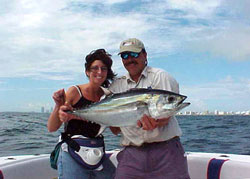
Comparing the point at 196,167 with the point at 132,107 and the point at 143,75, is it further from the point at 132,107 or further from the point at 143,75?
the point at 132,107

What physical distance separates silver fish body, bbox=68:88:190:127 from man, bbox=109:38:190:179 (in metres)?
0.37

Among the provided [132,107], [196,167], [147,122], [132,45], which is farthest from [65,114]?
[196,167]

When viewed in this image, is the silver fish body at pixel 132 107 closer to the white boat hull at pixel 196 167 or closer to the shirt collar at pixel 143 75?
the shirt collar at pixel 143 75

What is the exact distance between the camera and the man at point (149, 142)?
3.53 m

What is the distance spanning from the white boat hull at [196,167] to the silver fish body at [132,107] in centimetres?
202

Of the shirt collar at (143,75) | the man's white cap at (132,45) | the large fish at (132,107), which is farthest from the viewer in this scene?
the shirt collar at (143,75)

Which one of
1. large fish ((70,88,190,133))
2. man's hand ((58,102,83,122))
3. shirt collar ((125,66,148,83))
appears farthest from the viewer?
shirt collar ((125,66,148,83))

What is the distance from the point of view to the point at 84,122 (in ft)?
12.3

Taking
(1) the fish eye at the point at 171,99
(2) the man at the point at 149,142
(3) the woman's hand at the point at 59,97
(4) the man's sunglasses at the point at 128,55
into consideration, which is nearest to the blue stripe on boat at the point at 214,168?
(2) the man at the point at 149,142

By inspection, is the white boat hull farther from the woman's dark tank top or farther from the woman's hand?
the woman's hand

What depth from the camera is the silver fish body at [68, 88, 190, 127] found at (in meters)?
3.08

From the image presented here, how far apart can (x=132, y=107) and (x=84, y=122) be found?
817 millimetres

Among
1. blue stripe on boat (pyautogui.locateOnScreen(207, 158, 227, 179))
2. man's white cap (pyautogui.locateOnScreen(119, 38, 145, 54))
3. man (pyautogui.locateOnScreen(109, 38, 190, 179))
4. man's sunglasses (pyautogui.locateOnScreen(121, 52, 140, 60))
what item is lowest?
blue stripe on boat (pyautogui.locateOnScreen(207, 158, 227, 179))

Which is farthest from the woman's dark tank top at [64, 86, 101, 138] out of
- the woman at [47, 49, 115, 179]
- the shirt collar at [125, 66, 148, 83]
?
the shirt collar at [125, 66, 148, 83]
